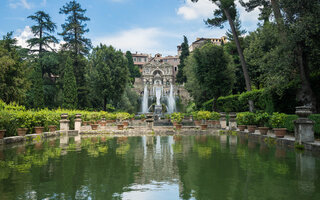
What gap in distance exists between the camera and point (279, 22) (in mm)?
11836

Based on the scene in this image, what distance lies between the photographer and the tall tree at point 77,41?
120 feet

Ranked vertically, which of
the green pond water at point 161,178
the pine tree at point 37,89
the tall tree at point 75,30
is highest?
the tall tree at point 75,30

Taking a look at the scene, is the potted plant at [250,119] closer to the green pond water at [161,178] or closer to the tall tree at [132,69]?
the green pond water at [161,178]

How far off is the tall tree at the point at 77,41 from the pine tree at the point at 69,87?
226 centimetres

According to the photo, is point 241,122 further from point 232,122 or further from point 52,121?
point 52,121

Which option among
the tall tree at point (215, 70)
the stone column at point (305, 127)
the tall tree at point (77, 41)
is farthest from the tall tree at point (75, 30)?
the stone column at point (305, 127)

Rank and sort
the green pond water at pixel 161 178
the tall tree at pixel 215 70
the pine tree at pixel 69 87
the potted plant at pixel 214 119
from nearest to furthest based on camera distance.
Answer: the green pond water at pixel 161 178 → the potted plant at pixel 214 119 → the tall tree at pixel 215 70 → the pine tree at pixel 69 87

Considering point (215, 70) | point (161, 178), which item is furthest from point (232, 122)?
point (161, 178)

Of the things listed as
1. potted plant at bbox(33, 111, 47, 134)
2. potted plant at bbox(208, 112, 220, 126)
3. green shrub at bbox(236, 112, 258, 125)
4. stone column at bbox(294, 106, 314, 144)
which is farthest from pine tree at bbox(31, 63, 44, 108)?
stone column at bbox(294, 106, 314, 144)

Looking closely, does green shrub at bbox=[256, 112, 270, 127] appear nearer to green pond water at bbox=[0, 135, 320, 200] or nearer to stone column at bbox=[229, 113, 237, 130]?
stone column at bbox=[229, 113, 237, 130]

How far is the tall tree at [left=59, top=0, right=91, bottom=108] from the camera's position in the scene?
3672 centimetres

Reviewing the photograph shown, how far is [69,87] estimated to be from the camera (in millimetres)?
33750

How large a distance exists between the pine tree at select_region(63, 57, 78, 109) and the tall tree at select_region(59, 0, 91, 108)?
226 centimetres

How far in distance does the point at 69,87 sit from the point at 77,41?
7.87 m
